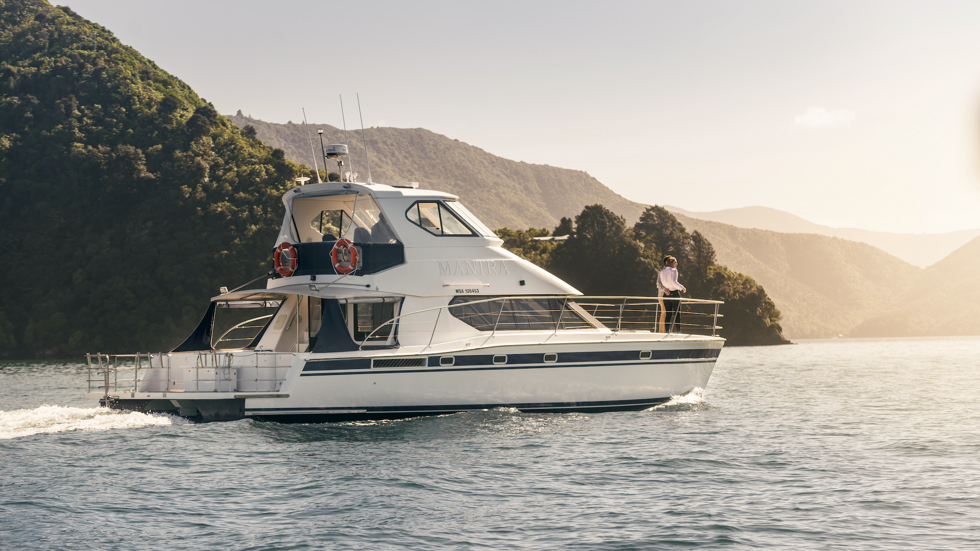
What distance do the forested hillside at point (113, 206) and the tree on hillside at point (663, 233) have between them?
34.9m

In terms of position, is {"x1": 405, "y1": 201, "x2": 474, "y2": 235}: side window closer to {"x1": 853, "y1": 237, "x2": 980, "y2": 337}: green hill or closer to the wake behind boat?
the wake behind boat

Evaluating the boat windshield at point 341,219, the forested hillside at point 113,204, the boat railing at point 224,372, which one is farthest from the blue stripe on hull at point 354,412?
the forested hillside at point 113,204

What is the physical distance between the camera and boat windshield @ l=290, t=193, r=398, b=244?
16000 mm

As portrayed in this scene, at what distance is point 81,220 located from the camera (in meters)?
72.6

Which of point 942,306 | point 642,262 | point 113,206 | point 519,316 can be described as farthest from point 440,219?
point 942,306

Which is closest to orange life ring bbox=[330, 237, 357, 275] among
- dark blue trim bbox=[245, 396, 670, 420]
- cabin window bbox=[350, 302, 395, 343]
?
cabin window bbox=[350, 302, 395, 343]

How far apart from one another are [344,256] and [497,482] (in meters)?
6.76

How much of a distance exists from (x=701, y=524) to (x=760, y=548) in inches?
34.3

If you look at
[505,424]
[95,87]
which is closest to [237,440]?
[505,424]

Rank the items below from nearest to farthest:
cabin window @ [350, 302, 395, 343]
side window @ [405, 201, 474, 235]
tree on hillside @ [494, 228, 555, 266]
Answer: cabin window @ [350, 302, 395, 343] → side window @ [405, 201, 474, 235] → tree on hillside @ [494, 228, 555, 266]

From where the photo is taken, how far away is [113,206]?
73.4 metres

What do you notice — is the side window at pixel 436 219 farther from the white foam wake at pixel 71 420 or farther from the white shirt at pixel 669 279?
the white foam wake at pixel 71 420

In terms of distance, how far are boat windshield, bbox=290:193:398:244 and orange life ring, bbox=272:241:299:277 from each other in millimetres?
791

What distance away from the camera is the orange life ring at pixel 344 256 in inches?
604
